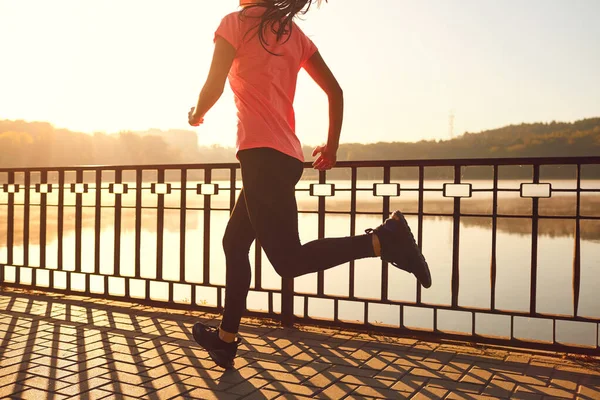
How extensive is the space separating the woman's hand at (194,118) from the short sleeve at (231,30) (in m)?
0.33

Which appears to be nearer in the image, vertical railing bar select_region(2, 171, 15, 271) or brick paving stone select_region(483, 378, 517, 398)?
brick paving stone select_region(483, 378, 517, 398)

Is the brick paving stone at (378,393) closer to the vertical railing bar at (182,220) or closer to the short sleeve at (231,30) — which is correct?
the short sleeve at (231,30)

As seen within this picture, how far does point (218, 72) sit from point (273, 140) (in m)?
0.36

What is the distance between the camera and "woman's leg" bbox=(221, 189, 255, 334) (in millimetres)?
2855

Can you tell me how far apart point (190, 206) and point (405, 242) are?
8.80 ft

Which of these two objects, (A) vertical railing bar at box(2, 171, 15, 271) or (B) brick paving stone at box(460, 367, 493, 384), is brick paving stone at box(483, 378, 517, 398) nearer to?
(B) brick paving stone at box(460, 367, 493, 384)

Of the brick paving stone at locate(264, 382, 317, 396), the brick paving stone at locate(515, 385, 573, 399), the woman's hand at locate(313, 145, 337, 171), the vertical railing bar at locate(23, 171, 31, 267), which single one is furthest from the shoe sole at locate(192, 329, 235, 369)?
the vertical railing bar at locate(23, 171, 31, 267)

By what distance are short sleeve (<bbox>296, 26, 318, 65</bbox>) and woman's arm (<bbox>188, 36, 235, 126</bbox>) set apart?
0.36 meters

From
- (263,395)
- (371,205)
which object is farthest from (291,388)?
(371,205)

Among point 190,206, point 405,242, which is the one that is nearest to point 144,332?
point 190,206

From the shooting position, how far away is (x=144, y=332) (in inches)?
153

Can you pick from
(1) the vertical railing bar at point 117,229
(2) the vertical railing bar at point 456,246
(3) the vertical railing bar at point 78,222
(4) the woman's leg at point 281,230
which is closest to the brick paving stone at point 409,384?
(4) the woman's leg at point 281,230

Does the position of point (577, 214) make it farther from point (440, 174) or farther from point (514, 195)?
point (440, 174)

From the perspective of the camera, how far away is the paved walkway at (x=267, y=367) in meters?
2.71
